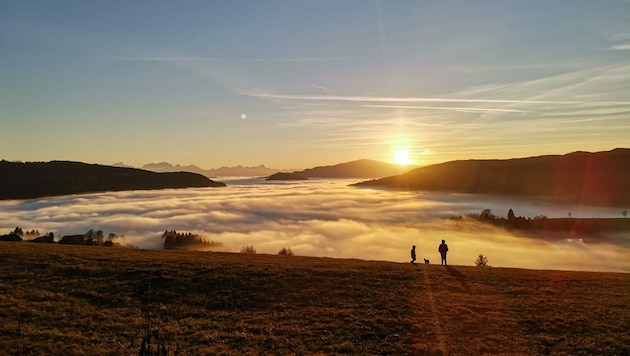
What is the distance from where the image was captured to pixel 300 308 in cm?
2202

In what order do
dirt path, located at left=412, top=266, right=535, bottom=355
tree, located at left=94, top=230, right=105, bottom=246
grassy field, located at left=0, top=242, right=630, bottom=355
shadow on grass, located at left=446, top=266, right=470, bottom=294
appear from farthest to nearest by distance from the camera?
tree, located at left=94, top=230, right=105, bottom=246 < shadow on grass, located at left=446, top=266, right=470, bottom=294 < grassy field, located at left=0, top=242, right=630, bottom=355 < dirt path, located at left=412, top=266, right=535, bottom=355

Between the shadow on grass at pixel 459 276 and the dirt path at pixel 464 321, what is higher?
the shadow on grass at pixel 459 276

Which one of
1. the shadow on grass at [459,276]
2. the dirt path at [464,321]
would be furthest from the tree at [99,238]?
the dirt path at [464,321]

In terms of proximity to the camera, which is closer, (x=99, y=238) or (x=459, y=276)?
(x=459, y=276)

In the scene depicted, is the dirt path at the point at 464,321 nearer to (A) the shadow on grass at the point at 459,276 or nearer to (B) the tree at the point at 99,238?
(A) the shadow on grass at the point at 459,276

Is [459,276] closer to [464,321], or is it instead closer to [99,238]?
[464,321]

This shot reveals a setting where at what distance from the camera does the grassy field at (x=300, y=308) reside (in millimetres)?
16828

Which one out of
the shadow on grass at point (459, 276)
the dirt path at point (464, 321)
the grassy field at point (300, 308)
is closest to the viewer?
the dirt path at point (464, 321)

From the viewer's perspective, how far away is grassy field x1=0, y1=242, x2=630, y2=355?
663 inches

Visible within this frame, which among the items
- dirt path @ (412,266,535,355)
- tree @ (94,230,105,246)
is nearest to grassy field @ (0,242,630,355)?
dirt path @ (412,266,535,355)

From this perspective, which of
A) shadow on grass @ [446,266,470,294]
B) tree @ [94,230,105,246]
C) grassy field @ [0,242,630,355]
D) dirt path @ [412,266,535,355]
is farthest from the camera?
tree @ [94,230,105,246]

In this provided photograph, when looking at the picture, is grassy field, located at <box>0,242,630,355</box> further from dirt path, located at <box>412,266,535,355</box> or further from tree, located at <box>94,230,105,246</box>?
tree, located at <box>94,230,105,246</box>

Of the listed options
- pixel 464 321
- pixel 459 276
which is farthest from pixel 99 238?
pixel 464 321

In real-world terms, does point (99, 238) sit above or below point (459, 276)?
below
